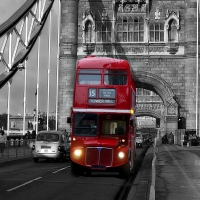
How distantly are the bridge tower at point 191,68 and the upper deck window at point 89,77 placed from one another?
108ft

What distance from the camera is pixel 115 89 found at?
2009cm

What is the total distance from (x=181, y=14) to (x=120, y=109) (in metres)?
37.3

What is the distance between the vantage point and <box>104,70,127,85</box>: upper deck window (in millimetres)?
20297

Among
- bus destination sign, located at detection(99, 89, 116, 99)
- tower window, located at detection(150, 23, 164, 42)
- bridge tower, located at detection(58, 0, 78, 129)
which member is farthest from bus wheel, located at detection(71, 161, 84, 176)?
tower window, located at detection(150, 23, 164, 42)

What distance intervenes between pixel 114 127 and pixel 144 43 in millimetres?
36027

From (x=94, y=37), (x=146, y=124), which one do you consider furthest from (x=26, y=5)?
(x=146, y=124)

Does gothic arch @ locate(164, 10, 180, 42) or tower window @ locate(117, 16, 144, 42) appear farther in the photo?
tower window @ locate(117, 16, 144, 42)

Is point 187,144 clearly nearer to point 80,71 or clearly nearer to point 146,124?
point 80,71

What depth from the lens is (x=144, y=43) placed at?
5544 cm

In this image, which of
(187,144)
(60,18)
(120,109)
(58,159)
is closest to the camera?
(120,109)

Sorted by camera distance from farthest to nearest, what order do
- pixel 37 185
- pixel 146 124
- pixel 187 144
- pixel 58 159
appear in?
pixel 146 124 < pixel 187 144 < pixel 58 159 < pixel 37 185

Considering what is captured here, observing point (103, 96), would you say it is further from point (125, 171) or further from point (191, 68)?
point (191, 68)

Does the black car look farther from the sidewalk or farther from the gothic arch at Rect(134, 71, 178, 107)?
the sidewalk

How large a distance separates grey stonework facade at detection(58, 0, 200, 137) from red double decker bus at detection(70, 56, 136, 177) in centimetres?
3341
